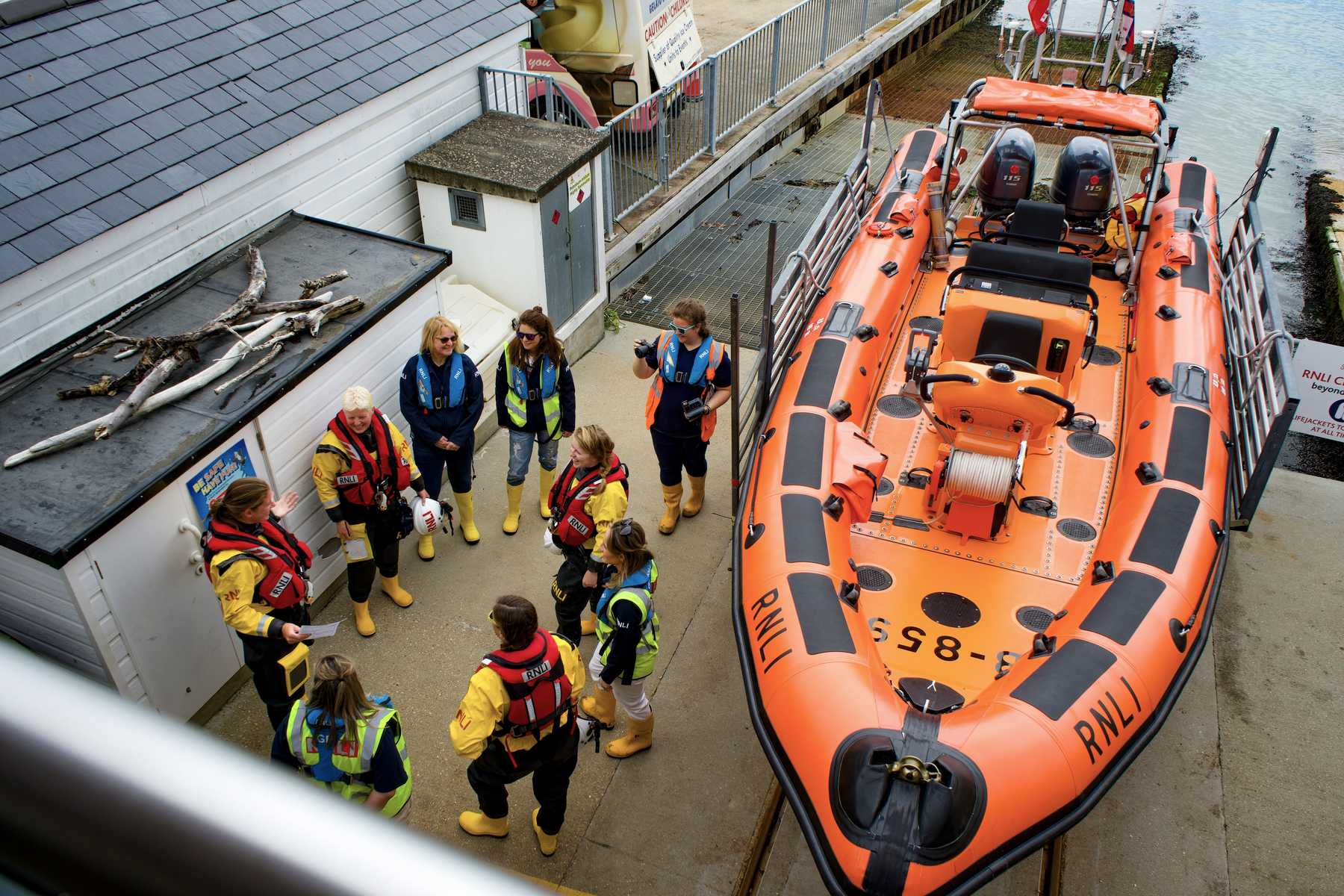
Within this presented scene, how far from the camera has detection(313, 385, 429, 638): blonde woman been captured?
5.23 metres

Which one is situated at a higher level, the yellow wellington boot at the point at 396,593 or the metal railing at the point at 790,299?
the metal railing at the point at 790,299

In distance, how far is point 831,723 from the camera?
396 centimetres

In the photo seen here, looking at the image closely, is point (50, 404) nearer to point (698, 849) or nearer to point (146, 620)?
point (146, 620)

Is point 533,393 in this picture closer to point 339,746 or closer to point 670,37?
point 339,746

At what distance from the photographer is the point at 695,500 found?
22.3 feet

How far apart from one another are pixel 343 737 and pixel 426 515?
2200mm

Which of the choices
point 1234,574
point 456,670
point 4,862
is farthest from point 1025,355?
point 4,862

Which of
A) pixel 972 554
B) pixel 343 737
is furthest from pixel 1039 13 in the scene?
pixel 343 737

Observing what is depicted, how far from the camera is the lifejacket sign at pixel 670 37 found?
1113 centimetres

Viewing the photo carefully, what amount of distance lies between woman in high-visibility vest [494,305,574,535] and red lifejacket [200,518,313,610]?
5.44ft

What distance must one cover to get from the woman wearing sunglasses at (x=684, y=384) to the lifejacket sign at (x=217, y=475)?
7.25 ft

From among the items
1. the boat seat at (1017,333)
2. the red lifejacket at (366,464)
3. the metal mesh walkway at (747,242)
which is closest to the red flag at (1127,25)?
the metal mesh walkway at (747,242)

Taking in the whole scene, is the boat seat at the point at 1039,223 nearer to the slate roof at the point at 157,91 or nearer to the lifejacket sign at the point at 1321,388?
the lifejacket sign at the point at 1321,388

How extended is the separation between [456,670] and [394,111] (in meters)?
4.19
